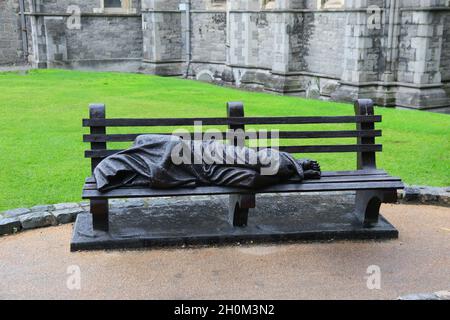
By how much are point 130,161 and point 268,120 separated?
4.93ft

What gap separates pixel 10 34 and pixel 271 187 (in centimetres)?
2454

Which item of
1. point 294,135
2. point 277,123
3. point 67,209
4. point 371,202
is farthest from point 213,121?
point 67,209

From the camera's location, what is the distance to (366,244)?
18.1 ft

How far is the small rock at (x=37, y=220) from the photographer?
5898mm

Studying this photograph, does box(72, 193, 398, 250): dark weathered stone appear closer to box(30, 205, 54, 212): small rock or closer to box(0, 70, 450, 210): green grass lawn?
box(30, 205, 54, 212): small rock

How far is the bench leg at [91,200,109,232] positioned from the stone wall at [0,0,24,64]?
77.9ft

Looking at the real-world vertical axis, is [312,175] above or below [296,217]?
above

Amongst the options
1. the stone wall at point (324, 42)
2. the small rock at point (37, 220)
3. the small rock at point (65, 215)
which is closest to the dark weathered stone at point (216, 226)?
the small rock at point (65, 215)

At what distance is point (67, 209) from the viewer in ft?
20.4

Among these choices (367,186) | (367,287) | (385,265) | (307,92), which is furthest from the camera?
(307,92)

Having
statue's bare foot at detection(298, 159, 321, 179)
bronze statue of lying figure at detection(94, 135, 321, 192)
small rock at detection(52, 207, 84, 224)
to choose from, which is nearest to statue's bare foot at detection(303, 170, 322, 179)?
statue's bare foot at detection(298, 159, 321, 179)

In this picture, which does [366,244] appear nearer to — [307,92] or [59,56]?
[307,92]

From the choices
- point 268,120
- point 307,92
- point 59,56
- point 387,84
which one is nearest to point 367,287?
point 268,120

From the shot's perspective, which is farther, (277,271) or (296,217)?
(296,217)
